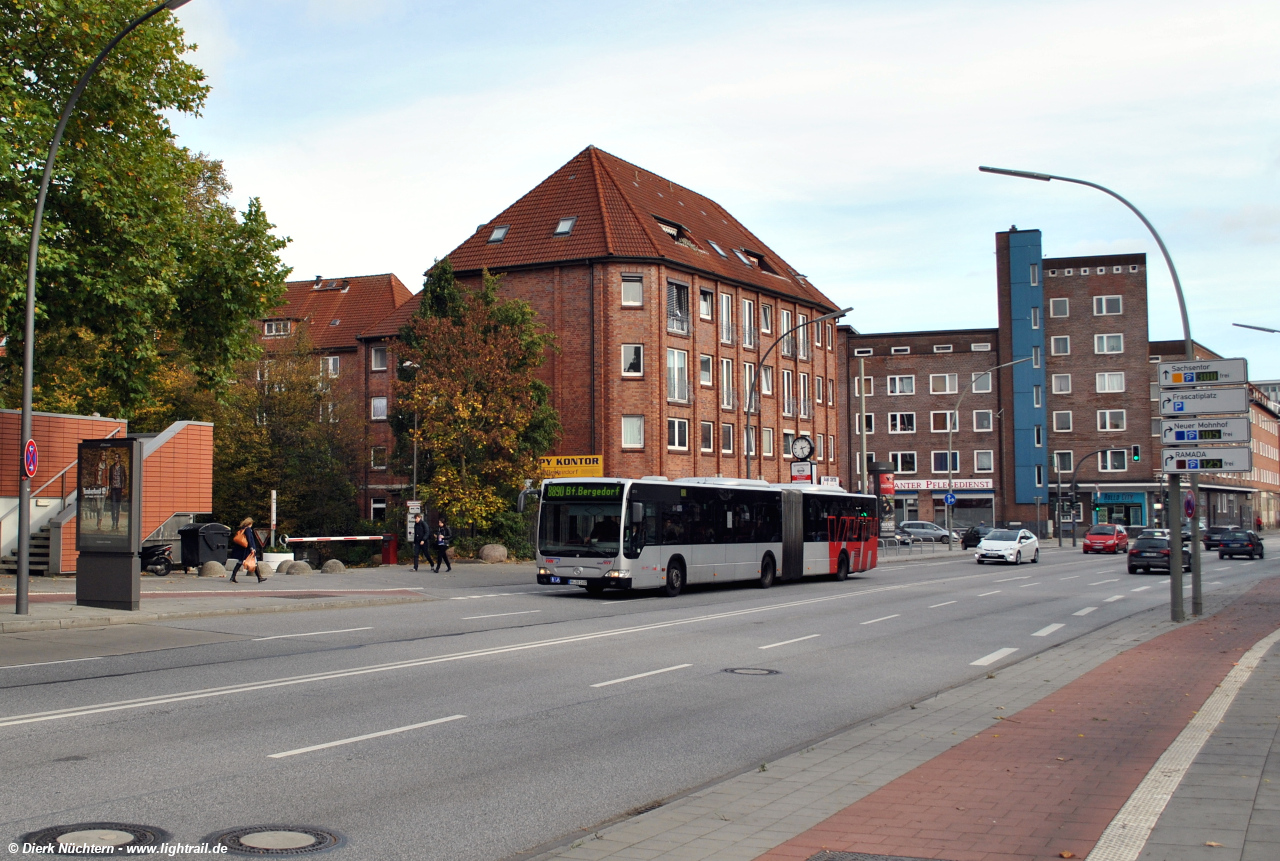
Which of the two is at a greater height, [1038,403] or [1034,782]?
[1038,403]

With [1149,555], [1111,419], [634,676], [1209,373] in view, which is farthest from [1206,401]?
[1111,419]

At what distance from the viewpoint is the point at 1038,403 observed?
8650 cm

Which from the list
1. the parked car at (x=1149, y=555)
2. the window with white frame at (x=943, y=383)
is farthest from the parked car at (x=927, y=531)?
the parked car at (x=1149, y=555)

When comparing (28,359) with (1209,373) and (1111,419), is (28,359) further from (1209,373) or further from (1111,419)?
(1111,419)

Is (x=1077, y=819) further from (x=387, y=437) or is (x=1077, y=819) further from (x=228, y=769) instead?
(x=387, y=437)

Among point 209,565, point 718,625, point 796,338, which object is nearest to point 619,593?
point 718,625

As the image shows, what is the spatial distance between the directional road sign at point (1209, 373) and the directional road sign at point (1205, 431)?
24.4 inches

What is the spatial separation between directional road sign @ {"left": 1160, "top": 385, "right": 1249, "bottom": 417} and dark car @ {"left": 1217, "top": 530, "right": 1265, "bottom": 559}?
41365 millimetres

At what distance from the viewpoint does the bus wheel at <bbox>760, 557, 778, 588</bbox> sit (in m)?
30.9

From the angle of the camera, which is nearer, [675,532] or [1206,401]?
[1206,401]

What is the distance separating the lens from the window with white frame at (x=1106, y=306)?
87.0 m

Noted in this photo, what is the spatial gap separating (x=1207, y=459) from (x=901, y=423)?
7320 centimetres

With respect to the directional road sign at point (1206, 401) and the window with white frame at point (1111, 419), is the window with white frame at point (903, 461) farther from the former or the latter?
the directional road sign at point (1206, 401)

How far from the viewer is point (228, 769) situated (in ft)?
25.3
